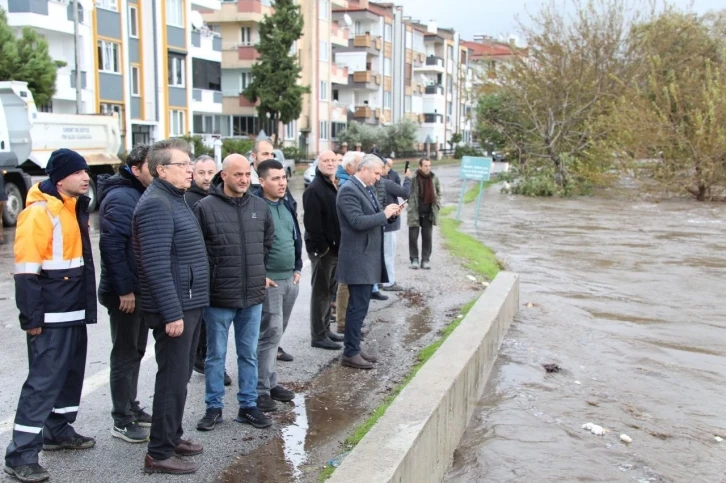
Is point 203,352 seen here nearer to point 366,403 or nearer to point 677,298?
point 366,403

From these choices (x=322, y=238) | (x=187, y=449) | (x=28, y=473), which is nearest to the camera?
(x=28, y=473)

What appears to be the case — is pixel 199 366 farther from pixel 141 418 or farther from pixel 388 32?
pixel 388 32

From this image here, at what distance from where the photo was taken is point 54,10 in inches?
1267

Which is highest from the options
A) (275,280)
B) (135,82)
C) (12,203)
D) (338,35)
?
(338,35)

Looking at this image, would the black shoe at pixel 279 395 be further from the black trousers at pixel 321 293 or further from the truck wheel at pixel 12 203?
the truck wheel at pixel 12 203

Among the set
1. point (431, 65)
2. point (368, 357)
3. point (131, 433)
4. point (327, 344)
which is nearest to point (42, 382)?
point (131, 433)

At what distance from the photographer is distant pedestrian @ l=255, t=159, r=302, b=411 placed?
18.8ft

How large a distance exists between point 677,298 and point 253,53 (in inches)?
1743

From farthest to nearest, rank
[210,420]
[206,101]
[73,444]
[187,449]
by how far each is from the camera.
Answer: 1. [206,101]
2. [210,420]
3. [73,444]
4. [187,449]

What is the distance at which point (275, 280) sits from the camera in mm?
5848

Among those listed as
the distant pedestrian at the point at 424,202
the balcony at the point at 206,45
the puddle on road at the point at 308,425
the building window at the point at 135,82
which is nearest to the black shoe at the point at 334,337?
the puddle on road at the point at 308,425

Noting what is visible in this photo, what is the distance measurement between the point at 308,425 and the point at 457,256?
8.56m

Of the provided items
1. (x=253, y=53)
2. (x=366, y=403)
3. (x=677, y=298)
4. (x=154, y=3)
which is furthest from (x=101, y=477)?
(x=253, y=53)

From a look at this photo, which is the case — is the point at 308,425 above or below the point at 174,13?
below
